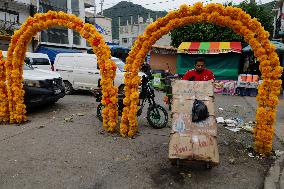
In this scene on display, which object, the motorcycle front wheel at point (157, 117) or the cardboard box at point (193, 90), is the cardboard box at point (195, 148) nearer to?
the cardboard box at point (193, 90)

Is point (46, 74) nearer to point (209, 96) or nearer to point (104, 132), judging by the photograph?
point (104, 132)

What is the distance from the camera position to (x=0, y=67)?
8.85 metres

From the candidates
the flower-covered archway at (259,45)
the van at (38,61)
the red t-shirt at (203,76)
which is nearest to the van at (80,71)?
the van at (38,61)

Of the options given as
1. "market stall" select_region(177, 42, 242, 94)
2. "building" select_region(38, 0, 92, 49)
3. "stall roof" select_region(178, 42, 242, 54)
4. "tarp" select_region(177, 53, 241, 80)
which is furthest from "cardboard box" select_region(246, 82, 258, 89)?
"building" select_region(38, 0, 92, 49)

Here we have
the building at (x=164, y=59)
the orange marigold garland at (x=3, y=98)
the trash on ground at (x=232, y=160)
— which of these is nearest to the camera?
the trash on ground at (x=232, y=160)

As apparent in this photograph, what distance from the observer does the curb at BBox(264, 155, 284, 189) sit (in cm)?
534

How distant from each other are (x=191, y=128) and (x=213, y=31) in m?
19.1

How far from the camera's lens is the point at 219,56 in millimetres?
19734

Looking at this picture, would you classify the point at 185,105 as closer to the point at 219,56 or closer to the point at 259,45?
the point at 259,45

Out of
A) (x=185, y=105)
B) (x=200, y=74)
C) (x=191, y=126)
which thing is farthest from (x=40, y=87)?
(x=191, y=126)

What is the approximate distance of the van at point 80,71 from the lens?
14.3m

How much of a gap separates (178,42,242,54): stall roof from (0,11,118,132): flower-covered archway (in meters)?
12.8

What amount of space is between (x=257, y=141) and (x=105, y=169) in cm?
362

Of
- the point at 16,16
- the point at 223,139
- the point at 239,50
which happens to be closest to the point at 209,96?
the point at 223,139
